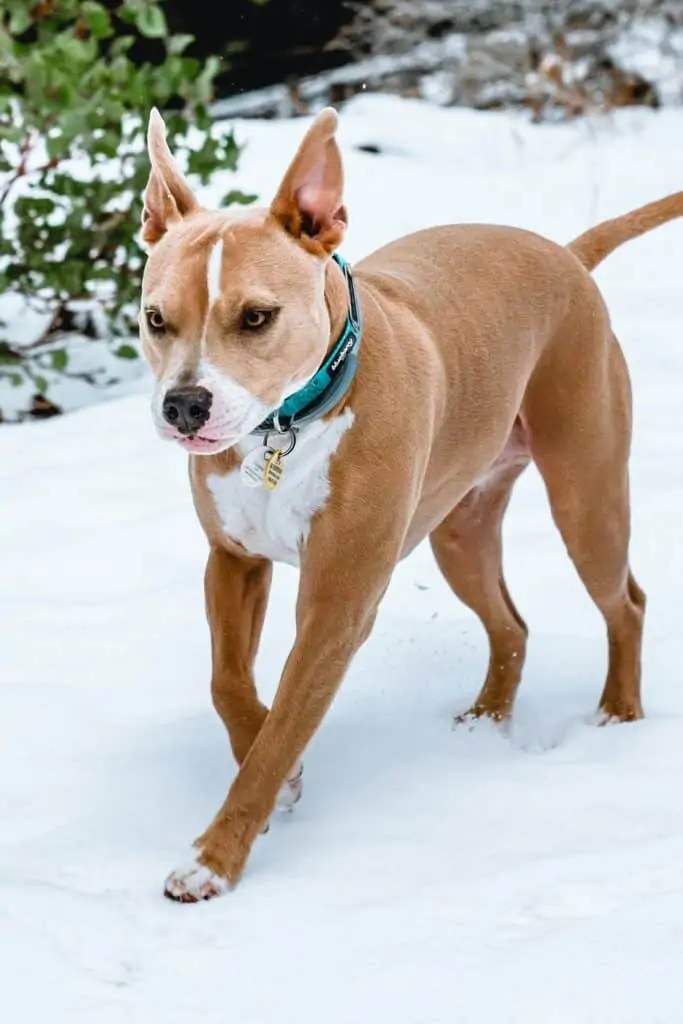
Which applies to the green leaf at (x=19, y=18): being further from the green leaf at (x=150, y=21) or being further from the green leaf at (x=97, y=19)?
the green leaf at (x=150, y=21)

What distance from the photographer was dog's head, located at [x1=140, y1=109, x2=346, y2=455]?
2.95 meters

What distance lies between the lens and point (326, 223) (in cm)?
326

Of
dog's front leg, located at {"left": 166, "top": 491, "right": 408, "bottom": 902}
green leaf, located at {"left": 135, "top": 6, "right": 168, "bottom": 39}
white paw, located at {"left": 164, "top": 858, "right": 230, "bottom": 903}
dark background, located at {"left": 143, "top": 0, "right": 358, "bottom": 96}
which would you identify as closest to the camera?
white paw, located at {"left": 164, "top": 858, "right": 230, "bottom": 903}

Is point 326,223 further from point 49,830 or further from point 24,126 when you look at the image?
point 24,126

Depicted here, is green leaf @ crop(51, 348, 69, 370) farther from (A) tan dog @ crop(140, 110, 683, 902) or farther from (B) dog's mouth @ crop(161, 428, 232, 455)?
(B) dog's mouth @ crop(161, 428, 232, 455)

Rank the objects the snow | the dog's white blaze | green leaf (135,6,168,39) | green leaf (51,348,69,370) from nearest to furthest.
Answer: the snow
the dog's white blaze
green leaf (135,6,168,39)
green leaf (51,348,69,370)

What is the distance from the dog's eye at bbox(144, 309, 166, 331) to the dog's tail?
156cm

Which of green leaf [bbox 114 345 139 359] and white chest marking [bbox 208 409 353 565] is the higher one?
white chest marking [bbox 208 409 353 565]

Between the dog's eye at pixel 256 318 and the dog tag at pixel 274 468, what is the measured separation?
0.95ft

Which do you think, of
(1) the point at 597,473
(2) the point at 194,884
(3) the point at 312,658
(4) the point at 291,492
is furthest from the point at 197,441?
(1) the point at 597,473

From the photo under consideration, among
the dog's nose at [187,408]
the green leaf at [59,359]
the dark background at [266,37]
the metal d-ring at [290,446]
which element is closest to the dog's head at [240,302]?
the dog's nose at [187,408]

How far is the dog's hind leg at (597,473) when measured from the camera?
404 centimetres

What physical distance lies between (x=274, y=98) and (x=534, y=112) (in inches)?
63.2

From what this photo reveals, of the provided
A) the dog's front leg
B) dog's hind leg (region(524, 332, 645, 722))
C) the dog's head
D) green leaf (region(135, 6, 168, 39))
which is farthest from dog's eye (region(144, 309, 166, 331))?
green leaf (region(135, 6, 168, 39))
